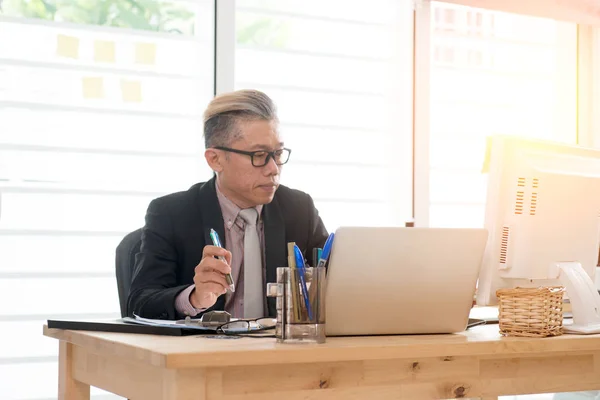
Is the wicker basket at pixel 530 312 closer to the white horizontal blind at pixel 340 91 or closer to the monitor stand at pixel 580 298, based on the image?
the monitor stand at pixel 580 298

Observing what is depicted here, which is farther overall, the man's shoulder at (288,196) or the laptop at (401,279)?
the man's shoulder at (288,196)

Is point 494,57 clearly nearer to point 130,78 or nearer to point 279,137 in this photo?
point 130,78

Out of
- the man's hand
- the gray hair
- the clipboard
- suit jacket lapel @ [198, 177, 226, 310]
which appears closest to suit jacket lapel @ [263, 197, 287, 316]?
suit jacket lapel @ [198, 177, 226, 310]

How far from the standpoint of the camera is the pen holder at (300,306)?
1.47 meters

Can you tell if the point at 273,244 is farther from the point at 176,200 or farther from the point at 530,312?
the point at 530,312

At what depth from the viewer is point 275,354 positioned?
134 centimetres

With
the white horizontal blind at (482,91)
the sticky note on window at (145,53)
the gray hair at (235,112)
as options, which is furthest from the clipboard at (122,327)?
the white horizontal blind at (482,91)

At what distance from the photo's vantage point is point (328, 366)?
141 centimetres

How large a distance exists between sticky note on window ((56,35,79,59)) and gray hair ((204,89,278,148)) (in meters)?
1.19

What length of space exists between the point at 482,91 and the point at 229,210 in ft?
7.26

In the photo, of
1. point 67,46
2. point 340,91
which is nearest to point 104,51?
point 67,46

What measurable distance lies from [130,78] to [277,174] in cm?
137

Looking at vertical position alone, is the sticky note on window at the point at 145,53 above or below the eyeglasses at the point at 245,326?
above

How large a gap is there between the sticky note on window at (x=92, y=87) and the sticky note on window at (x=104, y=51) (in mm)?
84
